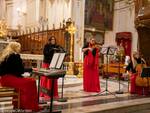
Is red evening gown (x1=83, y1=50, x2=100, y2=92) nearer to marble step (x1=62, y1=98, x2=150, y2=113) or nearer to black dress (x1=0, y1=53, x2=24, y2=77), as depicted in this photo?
marble step (x1=62, y1=98, x2=150, y2=113)

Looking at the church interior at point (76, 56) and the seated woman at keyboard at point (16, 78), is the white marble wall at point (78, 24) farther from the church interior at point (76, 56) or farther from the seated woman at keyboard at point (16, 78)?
the seated woman at keyboard at point (16, 78)

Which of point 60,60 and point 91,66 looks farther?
point 91,66

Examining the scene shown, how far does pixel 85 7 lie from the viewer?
64.0 feet

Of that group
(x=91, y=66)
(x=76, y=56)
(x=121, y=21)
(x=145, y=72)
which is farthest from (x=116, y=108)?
(x=121, y=21)

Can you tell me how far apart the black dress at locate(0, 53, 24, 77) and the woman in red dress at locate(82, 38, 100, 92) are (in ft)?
12.8

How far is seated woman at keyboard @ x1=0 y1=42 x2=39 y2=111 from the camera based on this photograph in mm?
6270

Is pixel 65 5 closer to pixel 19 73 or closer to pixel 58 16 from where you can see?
pixel 58 16

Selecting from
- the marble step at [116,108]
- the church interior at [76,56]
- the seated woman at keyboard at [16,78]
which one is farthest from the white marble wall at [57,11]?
the seated woman at keyboard at [16,78]

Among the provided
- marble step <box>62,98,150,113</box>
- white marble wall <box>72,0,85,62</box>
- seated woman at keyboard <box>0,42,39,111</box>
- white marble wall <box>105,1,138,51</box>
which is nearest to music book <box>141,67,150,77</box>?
marble step <box>62,98,150,113</box>

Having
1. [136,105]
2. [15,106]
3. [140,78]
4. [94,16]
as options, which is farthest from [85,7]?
[15,106]

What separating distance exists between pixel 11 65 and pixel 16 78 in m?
0.28

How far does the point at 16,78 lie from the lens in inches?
248

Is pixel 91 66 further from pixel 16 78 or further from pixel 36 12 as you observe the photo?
pixel 36 12

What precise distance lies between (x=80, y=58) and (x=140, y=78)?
25.0ft
